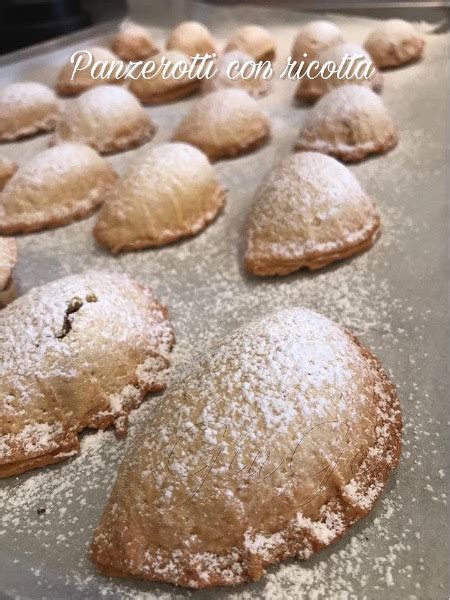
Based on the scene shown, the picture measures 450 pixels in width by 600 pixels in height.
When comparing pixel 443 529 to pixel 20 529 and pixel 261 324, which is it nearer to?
pixel 261 324

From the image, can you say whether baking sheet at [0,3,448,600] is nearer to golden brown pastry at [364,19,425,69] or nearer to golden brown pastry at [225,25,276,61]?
golden brown pastry at [364,19,425,69]

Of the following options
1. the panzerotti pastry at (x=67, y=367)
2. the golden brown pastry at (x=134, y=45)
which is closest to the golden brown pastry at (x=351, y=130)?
the panzerotti pastry at (x=67, y=367)

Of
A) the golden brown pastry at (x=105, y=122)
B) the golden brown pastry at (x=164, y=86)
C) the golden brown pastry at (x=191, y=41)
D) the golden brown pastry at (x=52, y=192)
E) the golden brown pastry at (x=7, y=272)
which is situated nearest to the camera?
the golden brown pastry at (x=7, y=272)

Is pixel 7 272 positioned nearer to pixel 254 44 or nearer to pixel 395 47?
pixel 254 44

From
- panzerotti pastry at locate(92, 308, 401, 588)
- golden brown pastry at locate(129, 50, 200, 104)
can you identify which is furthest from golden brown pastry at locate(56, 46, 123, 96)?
panzerotti pastry at locate(92, 308, 401, 588)

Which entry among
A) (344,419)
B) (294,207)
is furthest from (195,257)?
(344,419)

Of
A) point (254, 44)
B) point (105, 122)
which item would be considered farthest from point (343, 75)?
point (105, 122)

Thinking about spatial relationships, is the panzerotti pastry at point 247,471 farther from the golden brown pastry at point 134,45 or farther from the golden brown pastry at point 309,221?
the golden brown pastry at point 134,45
